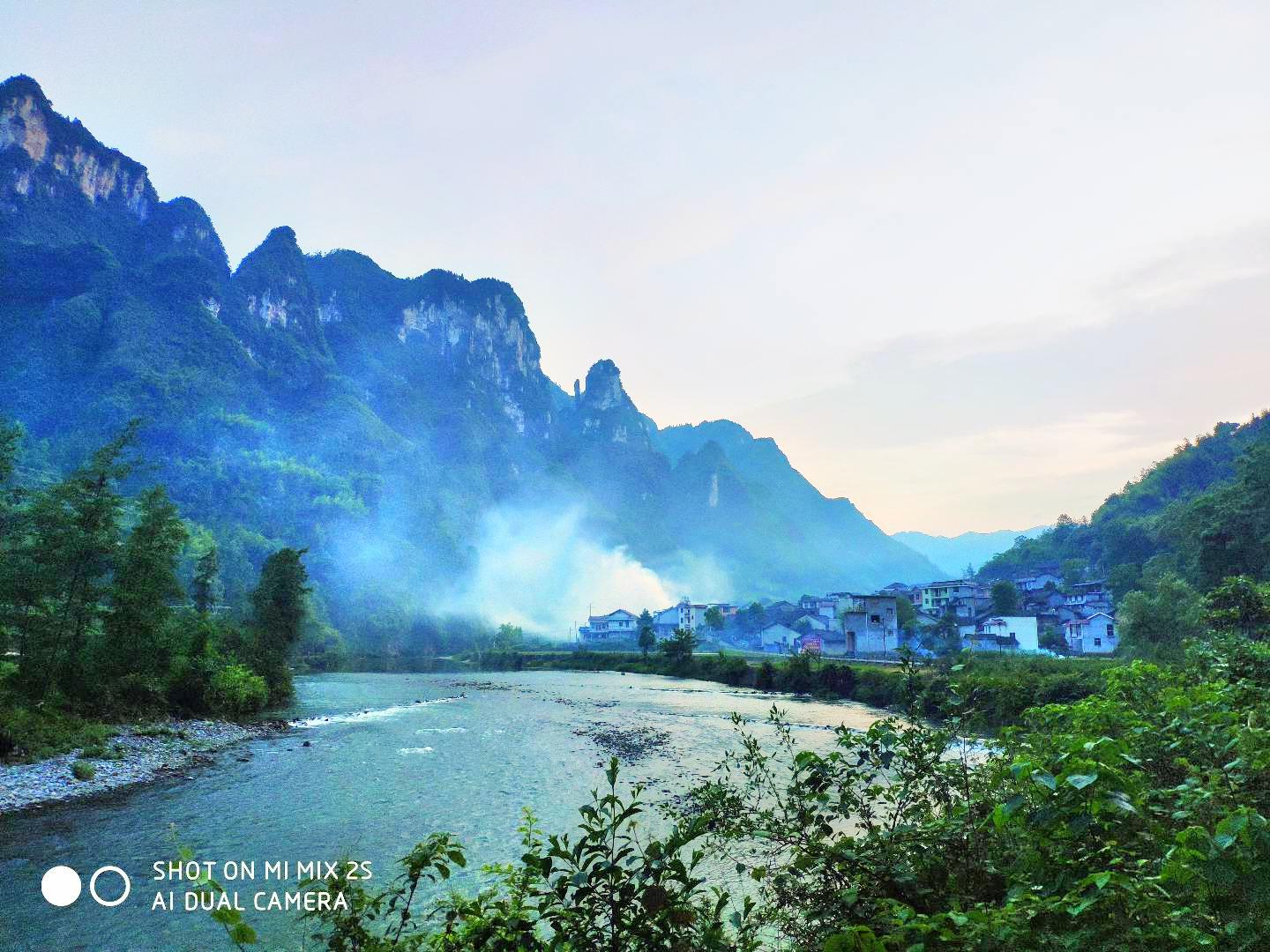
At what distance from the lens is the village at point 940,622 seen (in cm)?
6347

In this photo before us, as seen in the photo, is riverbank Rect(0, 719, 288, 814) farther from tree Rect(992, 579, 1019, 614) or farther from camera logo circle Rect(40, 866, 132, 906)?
tree Rect(992, 579, 1019, 614)

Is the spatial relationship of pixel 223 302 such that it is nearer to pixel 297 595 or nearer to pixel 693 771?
pixel 297 595

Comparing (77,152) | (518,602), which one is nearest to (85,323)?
(77,152)

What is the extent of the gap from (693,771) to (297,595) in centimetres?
3256

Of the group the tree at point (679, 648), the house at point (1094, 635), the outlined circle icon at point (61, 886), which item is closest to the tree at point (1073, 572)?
the house at point (1094, 635)

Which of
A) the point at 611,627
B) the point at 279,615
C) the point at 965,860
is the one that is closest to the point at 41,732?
the point at 279,615

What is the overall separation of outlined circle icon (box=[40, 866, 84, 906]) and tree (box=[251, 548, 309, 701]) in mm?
29593

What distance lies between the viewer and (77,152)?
574 ft

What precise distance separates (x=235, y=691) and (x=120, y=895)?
2451cm

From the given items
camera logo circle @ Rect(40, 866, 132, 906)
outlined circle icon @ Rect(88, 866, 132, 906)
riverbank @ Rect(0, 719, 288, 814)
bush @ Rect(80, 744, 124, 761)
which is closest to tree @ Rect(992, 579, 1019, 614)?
riverbank @ Rect(0, 719, 288, 814)

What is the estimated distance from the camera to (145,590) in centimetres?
A: 2808

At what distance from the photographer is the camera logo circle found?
1257 centimetres

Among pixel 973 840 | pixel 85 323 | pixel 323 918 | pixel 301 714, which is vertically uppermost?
pixel 85 323

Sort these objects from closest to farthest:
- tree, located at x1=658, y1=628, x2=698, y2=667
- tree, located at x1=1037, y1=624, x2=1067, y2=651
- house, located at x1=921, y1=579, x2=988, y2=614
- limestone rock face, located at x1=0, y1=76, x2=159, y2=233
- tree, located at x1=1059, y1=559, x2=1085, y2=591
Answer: tree, located at x1=1037, y1=624, x2=1067, y2=651, tree, located at x1=658, y1=628, x2=698, y2=667, tree, located at x1=1059, y1=559, x2=1085, y2=591, house, located at x1=921, y1=579, x2=988, y2=614, limestone rock face, located at x1=0, y1=76, x2=159, y2=233
